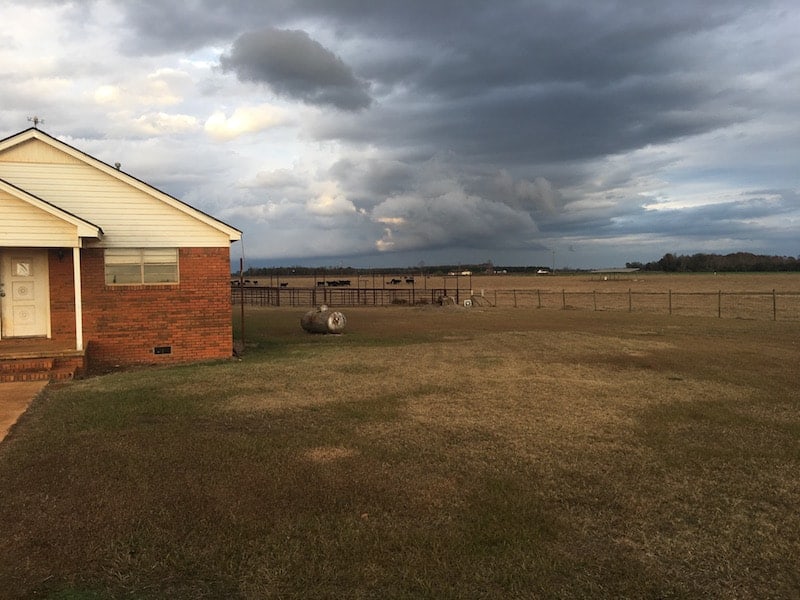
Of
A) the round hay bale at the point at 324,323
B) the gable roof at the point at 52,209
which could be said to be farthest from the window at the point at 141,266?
the round hay bale at the point at 324,323

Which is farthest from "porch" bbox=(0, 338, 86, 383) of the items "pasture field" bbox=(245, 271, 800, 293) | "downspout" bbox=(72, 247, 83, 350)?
"pasture field" bbox=(245, 271, 800, 293)

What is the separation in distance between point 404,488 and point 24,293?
1203 cm

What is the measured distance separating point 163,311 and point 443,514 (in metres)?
11.0

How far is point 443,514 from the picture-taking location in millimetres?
5113

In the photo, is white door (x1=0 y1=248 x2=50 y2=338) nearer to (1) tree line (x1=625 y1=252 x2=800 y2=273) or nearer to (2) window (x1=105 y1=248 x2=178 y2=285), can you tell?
(2) window (x1=105 y1=248 x2=178 y2=285)

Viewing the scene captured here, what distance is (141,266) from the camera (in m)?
14.2

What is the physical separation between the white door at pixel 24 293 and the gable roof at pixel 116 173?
2341mm

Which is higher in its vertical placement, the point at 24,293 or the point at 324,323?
the point at 24,293

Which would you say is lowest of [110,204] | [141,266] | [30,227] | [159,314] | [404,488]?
[404,488]

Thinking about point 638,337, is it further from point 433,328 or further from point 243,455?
point 243,455

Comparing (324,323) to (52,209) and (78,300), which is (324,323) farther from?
(52,209)

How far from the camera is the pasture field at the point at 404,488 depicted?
13.4 feet

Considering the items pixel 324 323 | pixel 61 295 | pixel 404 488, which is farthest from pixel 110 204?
pixel 404 488

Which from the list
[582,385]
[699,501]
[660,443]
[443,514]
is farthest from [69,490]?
[582,385]
